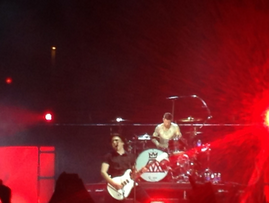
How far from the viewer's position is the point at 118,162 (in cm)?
673

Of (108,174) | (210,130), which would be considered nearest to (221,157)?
(210,130)

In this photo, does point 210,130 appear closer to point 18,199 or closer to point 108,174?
point 108,174

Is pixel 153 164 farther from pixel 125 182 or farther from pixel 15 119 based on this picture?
pixel 15 119

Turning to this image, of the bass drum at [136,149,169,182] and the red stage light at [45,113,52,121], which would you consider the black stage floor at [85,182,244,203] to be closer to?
the bass drum at [136,149,169,182]

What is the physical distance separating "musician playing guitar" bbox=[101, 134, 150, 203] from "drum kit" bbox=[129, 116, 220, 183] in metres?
0.74

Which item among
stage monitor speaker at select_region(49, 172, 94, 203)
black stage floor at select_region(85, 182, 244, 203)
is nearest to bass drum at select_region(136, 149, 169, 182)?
black stage floor at select_region(85, 182, 244, 203)

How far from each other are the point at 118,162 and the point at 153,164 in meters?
1.31

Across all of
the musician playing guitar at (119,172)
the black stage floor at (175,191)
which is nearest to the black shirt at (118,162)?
the musician playing guitar at (119,172)

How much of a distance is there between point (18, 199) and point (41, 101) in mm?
2693

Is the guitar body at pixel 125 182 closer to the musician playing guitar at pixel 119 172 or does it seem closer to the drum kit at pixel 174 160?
the musician playing guitar at pixel 119 172

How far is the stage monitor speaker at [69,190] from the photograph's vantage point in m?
2.26

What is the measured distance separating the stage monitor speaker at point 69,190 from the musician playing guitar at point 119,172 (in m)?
4.28

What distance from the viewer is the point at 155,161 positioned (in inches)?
310

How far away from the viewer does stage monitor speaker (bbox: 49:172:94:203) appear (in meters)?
2.26
